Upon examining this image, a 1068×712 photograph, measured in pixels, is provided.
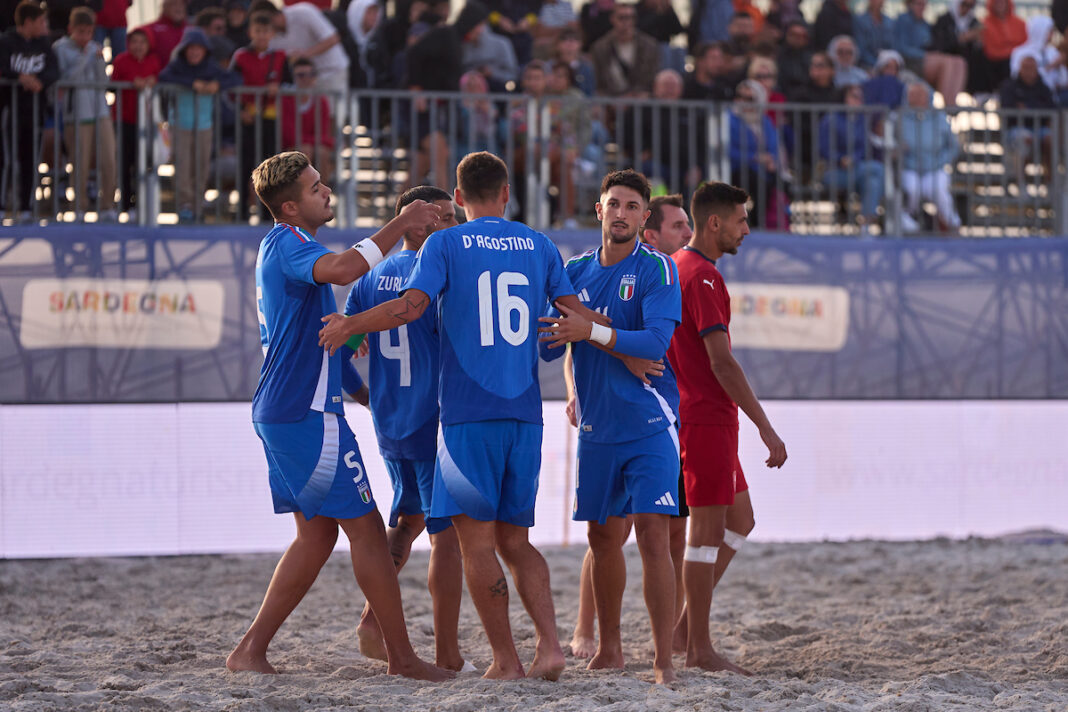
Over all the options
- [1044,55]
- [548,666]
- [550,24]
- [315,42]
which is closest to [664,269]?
[548,666]

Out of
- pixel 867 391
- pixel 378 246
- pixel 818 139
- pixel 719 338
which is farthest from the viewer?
pixel 818 139

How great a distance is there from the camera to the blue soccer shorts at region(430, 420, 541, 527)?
4.27m

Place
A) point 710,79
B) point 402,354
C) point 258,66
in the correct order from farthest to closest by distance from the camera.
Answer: point 710,79 → point 258,66 → point 402,354

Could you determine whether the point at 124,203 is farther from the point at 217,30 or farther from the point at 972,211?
the point at 972,211

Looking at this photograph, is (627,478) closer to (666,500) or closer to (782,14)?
(666,500)

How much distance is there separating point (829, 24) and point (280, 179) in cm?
811

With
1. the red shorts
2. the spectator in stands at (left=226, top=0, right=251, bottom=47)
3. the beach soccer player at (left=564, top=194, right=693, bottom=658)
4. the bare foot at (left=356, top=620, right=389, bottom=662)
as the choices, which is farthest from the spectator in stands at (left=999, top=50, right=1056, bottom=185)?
the bare foot at (left=356, top=620, right=389, bottom=662)

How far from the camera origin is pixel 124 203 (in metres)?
8.80

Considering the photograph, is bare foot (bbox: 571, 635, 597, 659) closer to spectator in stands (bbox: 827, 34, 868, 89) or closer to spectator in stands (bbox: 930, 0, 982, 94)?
Result: spectator in stands (bbox: 827, 34, 868, 89)

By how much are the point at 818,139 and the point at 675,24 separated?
187 cm

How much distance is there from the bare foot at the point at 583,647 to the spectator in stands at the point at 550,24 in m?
6.62

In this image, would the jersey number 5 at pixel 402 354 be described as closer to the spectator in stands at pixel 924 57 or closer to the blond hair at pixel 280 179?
the blond hair at pixel 280 179

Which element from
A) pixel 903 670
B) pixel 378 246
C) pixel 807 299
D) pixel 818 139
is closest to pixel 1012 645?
pixel 903 670

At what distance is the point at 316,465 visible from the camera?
4355 millimetres
